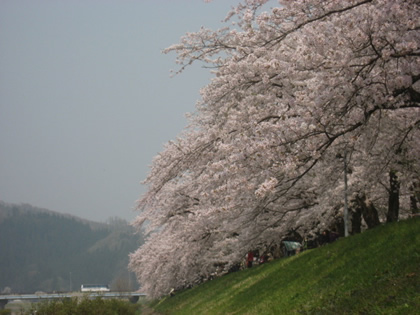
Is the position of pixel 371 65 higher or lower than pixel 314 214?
higher

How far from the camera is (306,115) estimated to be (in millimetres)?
12531

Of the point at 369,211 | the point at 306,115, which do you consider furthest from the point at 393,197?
the point at 306,115

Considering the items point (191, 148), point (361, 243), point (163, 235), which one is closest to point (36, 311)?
point (191, 148)

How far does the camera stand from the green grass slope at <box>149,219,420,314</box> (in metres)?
10.8

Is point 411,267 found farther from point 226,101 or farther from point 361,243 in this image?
point 226,101

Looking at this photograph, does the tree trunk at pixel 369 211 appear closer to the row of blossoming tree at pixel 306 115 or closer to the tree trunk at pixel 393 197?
the row of blossoming tree at pixel 306 115

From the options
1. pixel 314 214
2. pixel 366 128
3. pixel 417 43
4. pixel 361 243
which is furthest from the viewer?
pixel 314 214

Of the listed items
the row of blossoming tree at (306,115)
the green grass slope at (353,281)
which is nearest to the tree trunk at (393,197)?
the row of blossoming tree at (306,115)

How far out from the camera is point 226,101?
1903 cm

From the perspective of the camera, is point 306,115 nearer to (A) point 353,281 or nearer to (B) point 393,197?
(A) point 353,281

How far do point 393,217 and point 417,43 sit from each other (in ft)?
32.1

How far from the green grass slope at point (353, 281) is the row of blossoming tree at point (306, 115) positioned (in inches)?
85.5

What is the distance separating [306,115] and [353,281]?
3.75m

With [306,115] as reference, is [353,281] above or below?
below
